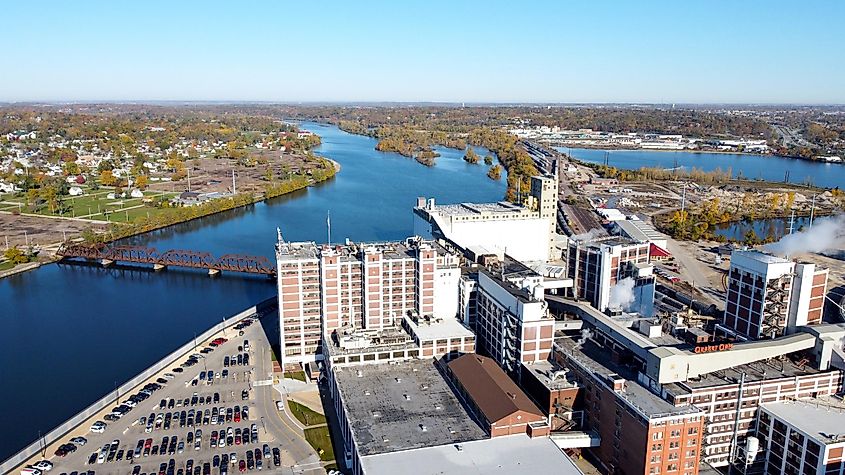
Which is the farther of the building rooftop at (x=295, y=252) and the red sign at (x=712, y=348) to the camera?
the building rooftop at (x=295, y=252)

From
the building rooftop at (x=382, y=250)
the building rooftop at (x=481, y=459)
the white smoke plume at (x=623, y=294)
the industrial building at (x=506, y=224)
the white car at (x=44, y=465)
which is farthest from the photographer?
the industrial building at (x=506, y=224)

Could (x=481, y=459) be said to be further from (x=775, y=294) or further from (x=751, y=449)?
(x=775, y=294)

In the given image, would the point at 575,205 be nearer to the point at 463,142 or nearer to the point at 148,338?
the point at 148,338

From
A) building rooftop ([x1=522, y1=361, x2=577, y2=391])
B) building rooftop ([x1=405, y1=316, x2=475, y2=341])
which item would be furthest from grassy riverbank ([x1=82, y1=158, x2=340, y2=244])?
building rooftop ([x1=522, y1=361, x2=577, y2=391])

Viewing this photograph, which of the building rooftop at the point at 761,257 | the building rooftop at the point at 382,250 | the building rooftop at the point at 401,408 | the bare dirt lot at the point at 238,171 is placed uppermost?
the building rooftop at the point at 761,257

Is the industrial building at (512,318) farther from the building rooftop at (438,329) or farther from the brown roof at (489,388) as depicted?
the brown roof at (489,388)

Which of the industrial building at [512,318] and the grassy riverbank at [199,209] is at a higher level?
the industrial building at [512,318]

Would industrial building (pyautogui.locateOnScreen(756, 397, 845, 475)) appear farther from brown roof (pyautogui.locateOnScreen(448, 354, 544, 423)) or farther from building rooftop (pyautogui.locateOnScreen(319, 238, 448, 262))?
building rooftop (pyautogui.locateOnScreen(319, 238, 448, 262))

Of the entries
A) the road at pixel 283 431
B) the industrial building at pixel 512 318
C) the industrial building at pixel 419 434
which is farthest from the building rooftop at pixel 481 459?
the industrial building at pixel 512 318
